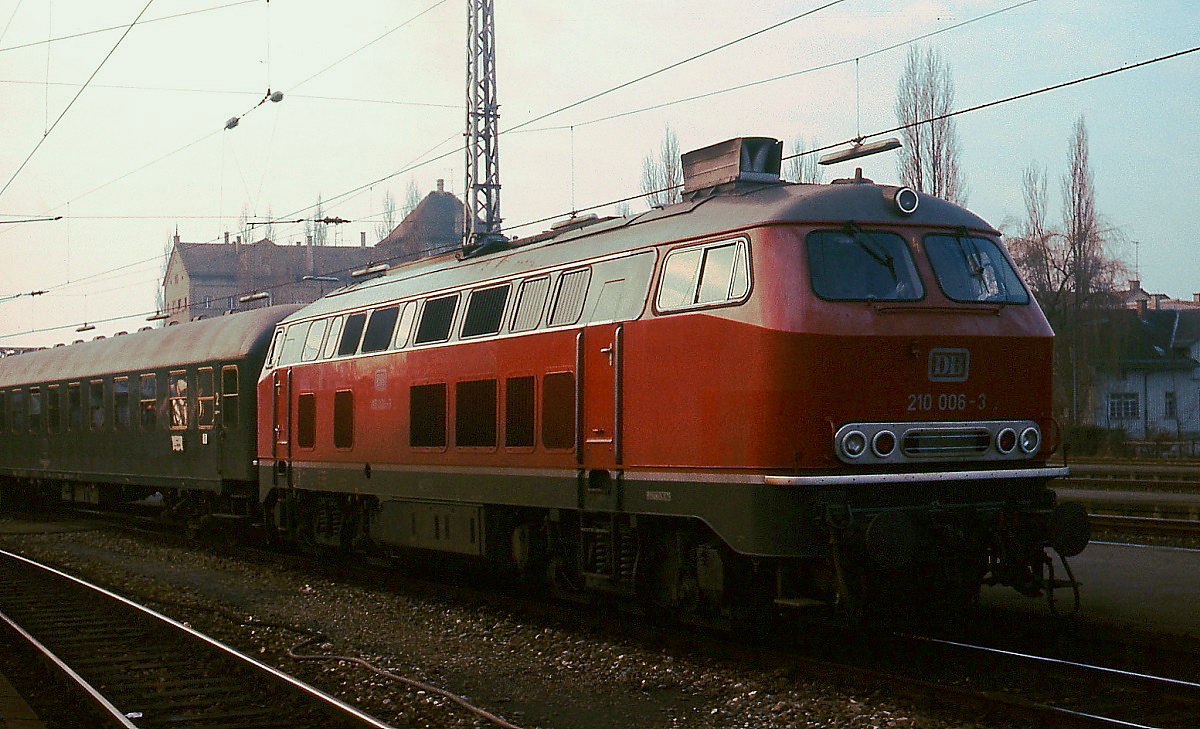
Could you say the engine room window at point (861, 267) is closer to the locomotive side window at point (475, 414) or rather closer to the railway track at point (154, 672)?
the locomotive side window at point (475, 414)

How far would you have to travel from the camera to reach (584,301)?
11.7 metres

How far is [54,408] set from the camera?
2814 centimetres

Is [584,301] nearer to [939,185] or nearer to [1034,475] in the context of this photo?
[1034,475]

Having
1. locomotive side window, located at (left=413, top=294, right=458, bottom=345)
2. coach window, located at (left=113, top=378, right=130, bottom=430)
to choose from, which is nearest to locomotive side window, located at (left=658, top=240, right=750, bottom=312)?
locomotive side window, located at (left=413, top=294, right=458, bottom=345)

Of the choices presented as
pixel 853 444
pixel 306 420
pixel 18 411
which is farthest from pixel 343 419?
pixel 18 411

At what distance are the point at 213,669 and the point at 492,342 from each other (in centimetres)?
418

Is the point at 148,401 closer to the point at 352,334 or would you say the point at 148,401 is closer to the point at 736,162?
the point at 352,334

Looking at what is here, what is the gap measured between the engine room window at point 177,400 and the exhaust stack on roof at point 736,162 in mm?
12680

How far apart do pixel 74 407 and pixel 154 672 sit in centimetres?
1810

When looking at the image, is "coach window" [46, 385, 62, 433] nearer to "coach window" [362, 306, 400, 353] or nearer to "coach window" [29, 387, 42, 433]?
"coach window" [29, 387, 42, 433]

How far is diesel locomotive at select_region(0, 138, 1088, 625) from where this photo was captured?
944 cm

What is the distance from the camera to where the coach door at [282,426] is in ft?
57.9

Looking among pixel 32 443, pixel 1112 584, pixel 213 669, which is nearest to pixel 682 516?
pixel 213 669

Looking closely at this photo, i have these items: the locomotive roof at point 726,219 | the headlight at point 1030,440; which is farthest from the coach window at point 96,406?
the headlight at point 1030,440
